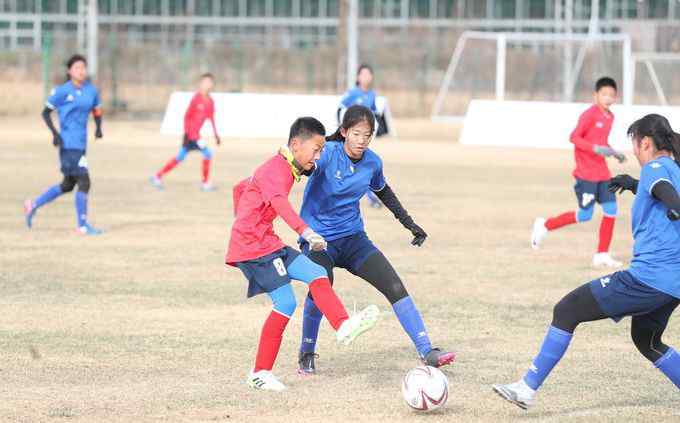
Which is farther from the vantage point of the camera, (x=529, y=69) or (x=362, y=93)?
(x=529, y=69)

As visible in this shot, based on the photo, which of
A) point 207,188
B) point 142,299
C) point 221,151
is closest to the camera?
point 142,299

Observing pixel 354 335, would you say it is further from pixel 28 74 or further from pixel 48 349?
pixel 28 74

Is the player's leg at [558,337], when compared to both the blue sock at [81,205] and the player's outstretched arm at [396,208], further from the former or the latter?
the blue sock at [81,205]

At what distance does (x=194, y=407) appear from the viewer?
735cm

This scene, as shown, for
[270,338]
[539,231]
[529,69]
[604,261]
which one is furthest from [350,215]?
[529,69]

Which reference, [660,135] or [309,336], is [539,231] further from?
[660,135]

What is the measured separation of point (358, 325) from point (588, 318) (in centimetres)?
126

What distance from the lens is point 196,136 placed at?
21.2 m

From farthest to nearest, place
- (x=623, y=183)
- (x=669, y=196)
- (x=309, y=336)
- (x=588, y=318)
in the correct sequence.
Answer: (x=309, y=336), (x=623, y=183), (x=588, y=318), (x=669, y=196)

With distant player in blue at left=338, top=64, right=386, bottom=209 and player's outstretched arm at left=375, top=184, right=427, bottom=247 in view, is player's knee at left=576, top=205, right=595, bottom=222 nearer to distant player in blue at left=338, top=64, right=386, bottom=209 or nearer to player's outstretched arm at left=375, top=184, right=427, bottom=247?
player's outstretched arm at left=375, top=184, right=427, bottom=247

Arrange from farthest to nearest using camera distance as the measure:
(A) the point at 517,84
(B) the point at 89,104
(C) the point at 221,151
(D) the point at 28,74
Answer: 1. (D) the point at 28,74
2. (A) the point at 517,84
3. (C) the point at 221,151
4. (B) the point at 89,104

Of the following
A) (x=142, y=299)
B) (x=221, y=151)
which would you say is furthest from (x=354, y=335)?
(x=221, y=151)

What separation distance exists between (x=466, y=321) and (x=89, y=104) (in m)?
6.94

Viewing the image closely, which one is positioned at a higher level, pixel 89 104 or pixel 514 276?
pixel 89 104
